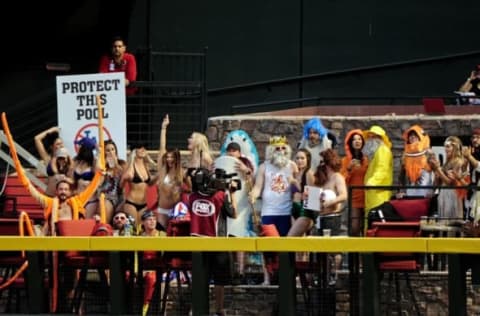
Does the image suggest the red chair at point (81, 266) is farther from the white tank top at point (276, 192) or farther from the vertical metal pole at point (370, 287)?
the white tank top at point (276, 192)

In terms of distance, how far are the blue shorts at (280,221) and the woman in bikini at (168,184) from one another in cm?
95

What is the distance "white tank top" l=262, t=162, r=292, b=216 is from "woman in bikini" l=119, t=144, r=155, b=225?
4.13 feet

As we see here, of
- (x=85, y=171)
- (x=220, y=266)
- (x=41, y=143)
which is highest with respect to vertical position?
(x=41, y=143)

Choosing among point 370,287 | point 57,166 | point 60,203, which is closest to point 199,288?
point 370,287

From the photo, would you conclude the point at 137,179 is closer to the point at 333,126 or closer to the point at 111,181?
the point at 111,181

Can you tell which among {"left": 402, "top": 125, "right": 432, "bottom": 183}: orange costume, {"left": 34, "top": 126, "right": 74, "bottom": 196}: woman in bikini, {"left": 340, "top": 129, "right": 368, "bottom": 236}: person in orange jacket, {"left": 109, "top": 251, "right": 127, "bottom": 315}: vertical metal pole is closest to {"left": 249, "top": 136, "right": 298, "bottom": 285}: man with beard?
{"left": 340, "top": 129, "right": 368, "bottom": 236}: person in orange jacket

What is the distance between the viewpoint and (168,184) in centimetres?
1641

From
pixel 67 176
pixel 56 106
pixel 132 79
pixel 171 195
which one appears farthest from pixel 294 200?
pixel 56 106

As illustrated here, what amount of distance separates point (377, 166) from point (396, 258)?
2708 millimetres

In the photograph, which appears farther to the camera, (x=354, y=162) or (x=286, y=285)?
(x=354, y=162)

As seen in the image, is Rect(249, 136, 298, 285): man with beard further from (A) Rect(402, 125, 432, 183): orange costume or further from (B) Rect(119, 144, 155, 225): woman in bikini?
(A) Rect(402, 125, 432, 183): orange costume

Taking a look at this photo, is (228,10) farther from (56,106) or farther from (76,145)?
(76,145)

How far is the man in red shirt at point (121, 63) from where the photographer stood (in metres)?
19.0

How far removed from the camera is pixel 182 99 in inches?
802
